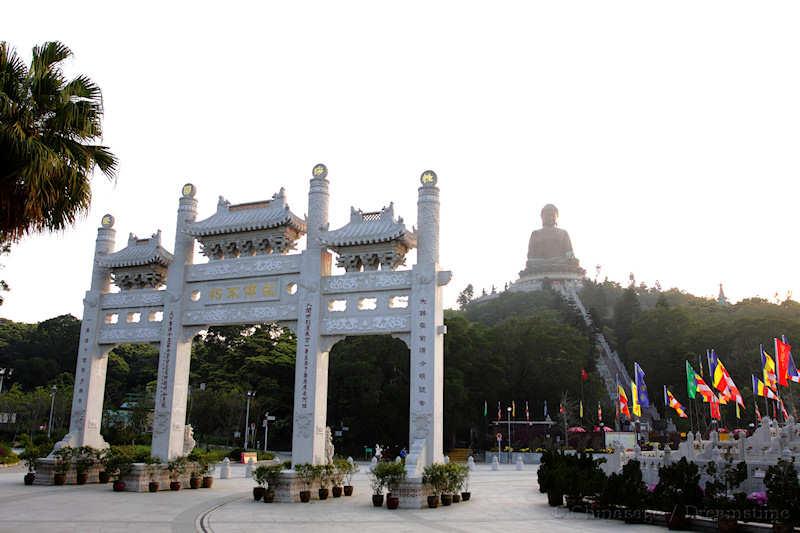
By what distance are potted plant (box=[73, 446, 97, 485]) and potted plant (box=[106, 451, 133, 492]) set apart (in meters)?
0.54

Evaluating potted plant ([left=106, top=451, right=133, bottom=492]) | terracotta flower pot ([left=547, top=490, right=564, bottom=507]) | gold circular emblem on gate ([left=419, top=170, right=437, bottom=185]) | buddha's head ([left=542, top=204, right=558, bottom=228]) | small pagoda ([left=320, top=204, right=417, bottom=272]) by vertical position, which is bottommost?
terracotta flower pot ([left=547, top=490, right=564, bottom=507])

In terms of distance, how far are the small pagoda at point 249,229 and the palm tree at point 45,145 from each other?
7.05 metres

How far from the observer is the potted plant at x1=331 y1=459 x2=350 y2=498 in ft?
55.9

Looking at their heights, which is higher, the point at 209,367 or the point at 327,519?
the point at 209,367

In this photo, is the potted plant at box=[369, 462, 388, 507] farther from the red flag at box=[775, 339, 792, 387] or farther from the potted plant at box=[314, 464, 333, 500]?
the red flag at box=[775, 339, 792, 387]

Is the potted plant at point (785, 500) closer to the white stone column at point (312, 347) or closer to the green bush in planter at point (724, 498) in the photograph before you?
the green bush in planter at point (724, 498)

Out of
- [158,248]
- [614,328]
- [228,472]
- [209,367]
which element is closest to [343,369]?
[209,367]

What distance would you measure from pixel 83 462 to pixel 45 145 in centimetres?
1191

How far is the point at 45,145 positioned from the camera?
1015 cm

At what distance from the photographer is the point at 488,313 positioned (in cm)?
8250

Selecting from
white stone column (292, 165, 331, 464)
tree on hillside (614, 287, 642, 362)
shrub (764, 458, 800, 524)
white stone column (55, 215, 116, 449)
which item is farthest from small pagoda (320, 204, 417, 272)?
tree on hillside (614, 287, 642, 362)

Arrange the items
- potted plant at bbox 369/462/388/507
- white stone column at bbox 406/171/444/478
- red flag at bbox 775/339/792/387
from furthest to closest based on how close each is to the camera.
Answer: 1. red flag at bbox 775/339/792/387
2. white stone column at bbox 406/171/444/478
3. potted plant at bbox 369/462/388/507

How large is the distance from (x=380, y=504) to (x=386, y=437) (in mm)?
28871

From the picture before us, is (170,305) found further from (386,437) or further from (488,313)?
(488,313)
